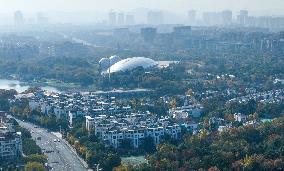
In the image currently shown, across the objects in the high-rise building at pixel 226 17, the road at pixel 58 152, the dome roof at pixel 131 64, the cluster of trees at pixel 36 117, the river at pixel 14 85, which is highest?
the high-rise building at pixel 226 17

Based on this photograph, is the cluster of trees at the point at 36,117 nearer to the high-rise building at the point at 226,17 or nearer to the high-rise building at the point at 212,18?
the high-rise building at the point at 226,17

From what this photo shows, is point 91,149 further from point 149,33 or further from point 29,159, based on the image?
point 149,33

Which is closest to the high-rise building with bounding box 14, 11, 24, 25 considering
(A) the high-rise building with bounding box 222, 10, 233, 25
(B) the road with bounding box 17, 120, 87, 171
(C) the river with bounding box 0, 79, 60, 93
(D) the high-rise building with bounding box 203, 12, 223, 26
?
(D) the high-rise building with bounding box 203, 12, 223, 26

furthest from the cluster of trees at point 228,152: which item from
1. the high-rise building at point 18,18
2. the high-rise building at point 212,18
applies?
the high-rise building at point 18,18

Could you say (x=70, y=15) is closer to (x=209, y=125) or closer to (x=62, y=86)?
(x=62, y=86)

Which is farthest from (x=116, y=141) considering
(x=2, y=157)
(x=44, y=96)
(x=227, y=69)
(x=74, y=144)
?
(x=227, y=69)
